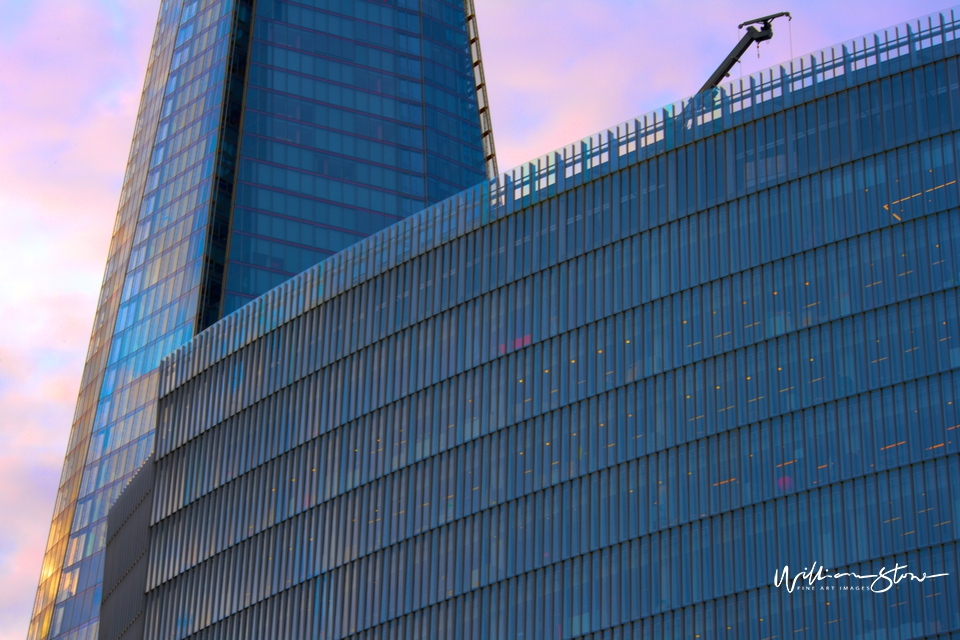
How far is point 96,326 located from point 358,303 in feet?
167

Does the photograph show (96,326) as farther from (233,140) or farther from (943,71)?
(943,71)

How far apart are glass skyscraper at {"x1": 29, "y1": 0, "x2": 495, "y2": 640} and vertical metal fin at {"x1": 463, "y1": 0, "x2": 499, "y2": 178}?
0.19 meters

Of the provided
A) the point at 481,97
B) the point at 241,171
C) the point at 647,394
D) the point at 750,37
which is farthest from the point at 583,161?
the point at 481,97

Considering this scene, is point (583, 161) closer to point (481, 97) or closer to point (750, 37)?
point (750, 37)

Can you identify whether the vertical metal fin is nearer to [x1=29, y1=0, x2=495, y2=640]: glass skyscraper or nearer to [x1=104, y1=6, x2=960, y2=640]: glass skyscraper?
[x1=29, y1=0, x2=495, y2=640]: glass skyscraper

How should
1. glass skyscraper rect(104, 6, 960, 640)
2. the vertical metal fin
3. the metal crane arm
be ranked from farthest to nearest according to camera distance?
the vertical metal fin → the metal crane arm → glass skyscraper rect(104, 6, 960, 640)

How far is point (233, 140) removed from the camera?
151125 mm

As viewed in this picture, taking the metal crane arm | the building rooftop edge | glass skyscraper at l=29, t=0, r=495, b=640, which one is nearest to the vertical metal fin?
glass skyscraper at l=29, t=0, r=495, b=640

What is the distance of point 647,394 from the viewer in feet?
300

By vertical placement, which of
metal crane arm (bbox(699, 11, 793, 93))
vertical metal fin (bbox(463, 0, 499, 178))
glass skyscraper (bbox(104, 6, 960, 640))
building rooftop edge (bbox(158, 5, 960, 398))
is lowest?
glass skyscraper (bbox(104, 6, 960, 640))

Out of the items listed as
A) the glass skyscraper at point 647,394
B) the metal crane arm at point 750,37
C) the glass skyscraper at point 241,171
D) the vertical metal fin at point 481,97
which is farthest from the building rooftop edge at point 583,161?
the vertical metal fin at point 481,97

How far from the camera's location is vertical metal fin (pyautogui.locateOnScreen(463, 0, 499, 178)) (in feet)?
548

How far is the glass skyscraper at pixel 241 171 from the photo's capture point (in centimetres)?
13925

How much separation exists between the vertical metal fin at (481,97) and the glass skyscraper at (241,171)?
7.7 inches
